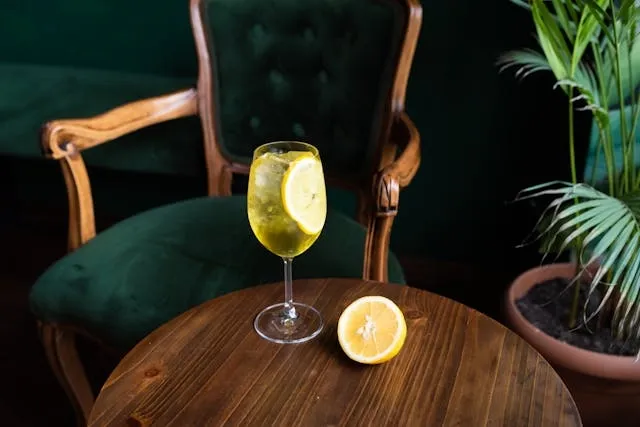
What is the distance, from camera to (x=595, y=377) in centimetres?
129

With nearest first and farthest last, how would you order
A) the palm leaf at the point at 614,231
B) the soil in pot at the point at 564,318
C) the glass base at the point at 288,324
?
the glass base at the point at 288,324
the palm leaf at the point at 614,231
the soil in pot at the point at 564,318

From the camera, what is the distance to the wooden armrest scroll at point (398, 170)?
100 cm

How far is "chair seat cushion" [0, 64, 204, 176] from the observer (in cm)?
174

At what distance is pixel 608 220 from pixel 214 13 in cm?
91

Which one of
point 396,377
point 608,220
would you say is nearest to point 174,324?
point 396,377

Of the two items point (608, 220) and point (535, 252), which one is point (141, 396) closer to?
point (608, 220)

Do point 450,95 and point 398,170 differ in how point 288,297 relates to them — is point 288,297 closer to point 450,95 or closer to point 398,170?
point 398,170

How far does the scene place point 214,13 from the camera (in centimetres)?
150

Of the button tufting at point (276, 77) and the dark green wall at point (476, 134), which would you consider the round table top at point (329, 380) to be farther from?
the dark green wall at point (476, 134)

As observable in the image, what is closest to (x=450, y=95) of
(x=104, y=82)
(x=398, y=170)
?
(x=398, y=170)

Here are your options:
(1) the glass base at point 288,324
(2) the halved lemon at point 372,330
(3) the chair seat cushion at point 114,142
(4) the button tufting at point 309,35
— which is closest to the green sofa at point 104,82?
(3) the chair seat cushion at point 114,142

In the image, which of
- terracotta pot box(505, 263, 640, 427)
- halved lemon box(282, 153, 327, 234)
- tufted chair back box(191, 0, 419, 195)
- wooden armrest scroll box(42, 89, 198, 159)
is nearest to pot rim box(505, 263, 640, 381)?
terracotta pot box(505, 263, 640, 427)

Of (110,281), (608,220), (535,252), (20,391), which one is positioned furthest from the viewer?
(535,252)

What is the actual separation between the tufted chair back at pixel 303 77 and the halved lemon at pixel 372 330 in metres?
0.60
